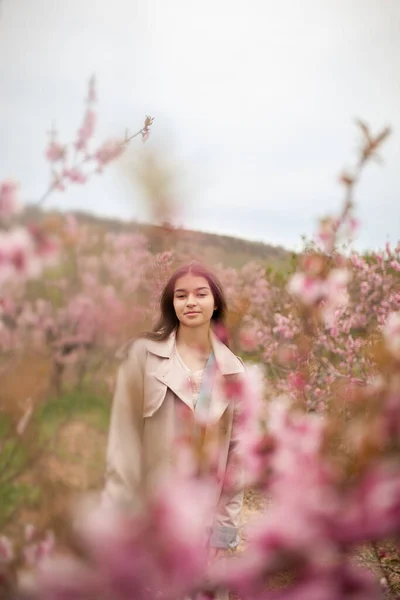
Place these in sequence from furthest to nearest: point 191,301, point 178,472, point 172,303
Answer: point 172,303 → point 191,301 → point 178,472

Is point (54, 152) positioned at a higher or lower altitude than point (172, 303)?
higher

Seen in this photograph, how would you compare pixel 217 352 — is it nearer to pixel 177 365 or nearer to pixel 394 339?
pixel 177 365

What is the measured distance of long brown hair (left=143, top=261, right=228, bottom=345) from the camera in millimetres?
1455

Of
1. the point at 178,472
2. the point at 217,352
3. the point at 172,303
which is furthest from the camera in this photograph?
the point at 172,303

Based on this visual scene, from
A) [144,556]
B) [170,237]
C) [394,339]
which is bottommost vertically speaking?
[144,556]

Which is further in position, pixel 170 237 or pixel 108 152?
pixel 108 152

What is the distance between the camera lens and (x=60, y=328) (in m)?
0.73

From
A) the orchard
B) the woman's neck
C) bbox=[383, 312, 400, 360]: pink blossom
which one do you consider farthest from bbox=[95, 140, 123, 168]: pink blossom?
the woman's neck

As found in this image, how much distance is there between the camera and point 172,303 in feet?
5.11

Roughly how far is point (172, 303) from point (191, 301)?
12cm

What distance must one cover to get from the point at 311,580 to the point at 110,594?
0.52 feet

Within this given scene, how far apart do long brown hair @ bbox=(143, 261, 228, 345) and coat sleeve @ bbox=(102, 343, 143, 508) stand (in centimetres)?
77

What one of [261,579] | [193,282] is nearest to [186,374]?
[193,282]

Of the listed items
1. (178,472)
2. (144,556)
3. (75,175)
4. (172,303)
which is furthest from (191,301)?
(144,556)
